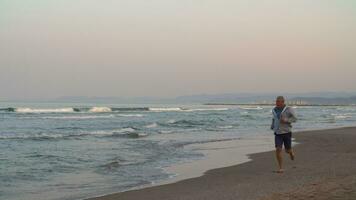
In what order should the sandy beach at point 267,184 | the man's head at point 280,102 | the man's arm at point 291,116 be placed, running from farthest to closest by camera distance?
the man's head at point 280,102
the man's arm at point 291,116
the sandy beach at point 267,184

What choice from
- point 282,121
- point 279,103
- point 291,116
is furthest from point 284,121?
point 279,103

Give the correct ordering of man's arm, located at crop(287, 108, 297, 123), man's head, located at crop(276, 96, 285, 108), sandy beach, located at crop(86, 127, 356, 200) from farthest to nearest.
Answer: man's head, located at crop(276, 96, 285, 108) < man's arm, located at crop(287, 108, 297, 123) < sandy beach, located at crop(86, 127, 356, 200)

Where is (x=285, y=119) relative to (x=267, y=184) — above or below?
above

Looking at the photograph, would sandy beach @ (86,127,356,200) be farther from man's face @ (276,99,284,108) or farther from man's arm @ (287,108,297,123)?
man's face @ (276,99,284,108)

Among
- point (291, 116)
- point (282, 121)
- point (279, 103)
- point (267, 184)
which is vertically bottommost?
point (267, 184)

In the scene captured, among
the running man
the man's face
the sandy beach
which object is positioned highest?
the man's face

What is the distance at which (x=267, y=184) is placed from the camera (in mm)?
9469

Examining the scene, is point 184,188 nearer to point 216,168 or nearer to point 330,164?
point 216,168

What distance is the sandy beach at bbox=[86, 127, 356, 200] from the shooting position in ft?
24.6

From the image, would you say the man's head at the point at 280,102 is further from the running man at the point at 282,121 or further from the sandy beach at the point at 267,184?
the sandy beach at the point at 267,184

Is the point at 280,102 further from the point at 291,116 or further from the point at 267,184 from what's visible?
the point at 267,184

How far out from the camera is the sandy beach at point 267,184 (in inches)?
295

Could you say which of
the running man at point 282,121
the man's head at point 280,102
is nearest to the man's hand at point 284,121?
the running man at point 282,121

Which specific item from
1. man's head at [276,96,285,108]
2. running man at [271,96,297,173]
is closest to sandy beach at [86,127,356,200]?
running man at [271,96,297,173]
